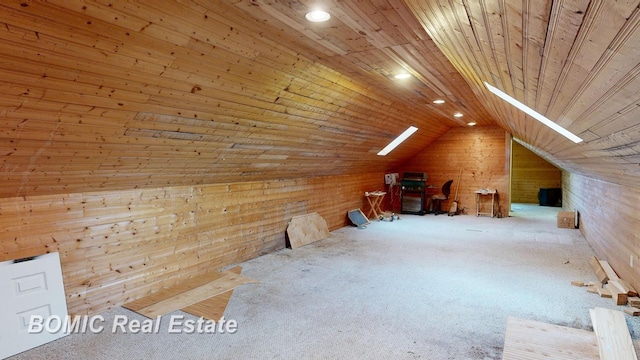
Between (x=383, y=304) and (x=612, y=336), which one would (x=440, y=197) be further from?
(x=612, y=336)

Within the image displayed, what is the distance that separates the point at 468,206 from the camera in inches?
371

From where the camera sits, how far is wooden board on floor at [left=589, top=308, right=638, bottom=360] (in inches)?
92.4

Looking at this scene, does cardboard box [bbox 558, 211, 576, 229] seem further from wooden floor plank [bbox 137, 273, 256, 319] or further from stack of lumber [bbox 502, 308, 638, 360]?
wooden floor plank [bbox 137, 273, 256, 319]

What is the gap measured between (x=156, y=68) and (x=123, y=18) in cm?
45

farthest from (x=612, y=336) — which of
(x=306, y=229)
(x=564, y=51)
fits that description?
(x=306, y=229)

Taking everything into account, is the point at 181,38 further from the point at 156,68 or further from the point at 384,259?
the point at 384,259

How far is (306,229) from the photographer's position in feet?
20.4

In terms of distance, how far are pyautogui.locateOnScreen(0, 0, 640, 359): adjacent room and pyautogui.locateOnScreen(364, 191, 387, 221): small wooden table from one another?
8.85 ft

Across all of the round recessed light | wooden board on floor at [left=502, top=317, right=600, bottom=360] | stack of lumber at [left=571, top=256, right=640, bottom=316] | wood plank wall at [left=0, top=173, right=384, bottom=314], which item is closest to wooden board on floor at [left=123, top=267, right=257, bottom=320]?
wood plank wall at [left=0, top=173, right=384, bottom=314]

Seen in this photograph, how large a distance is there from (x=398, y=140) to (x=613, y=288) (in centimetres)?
461

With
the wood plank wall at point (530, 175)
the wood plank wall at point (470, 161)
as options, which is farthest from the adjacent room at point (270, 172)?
the wood plank wall at point (530, 175)

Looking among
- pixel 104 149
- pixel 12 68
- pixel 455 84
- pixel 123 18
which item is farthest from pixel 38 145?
pixel 455 84

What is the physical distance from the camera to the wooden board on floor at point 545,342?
243cm

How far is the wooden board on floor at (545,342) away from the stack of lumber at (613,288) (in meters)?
0.94
